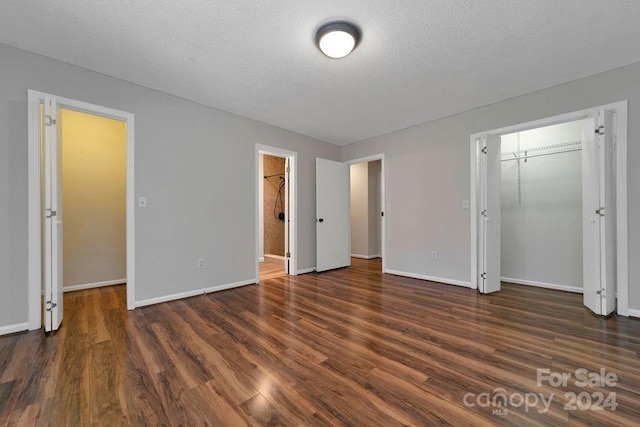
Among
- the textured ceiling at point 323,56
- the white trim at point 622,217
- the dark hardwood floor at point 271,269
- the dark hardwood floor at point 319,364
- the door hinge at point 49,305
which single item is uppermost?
the textured ceiling at point 323,56

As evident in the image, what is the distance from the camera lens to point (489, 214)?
3299 millimetres

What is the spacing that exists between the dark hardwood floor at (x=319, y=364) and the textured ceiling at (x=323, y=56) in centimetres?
244

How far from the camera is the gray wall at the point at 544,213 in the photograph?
3326 mm

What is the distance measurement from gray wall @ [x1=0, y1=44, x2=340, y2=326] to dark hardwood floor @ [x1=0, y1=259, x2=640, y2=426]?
48cm

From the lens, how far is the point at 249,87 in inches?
112

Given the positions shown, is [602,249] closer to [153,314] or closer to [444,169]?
[444,169]

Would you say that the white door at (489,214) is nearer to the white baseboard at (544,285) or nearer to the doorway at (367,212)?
the white baseboard at (544,285)

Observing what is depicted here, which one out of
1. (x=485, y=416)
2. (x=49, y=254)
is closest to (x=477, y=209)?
(x=485, y=416)

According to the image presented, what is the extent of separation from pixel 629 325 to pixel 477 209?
1.70m

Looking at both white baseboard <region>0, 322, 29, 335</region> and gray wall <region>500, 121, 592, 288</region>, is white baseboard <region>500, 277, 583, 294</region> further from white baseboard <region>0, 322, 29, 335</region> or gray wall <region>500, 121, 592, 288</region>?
white baseboard <region>0, 322, 29, 335</region>

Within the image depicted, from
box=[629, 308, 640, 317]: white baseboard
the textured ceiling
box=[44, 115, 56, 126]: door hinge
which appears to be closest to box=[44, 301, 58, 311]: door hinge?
box=[44, 115, 56, 126]: door hinge

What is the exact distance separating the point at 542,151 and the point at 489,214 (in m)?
1.29

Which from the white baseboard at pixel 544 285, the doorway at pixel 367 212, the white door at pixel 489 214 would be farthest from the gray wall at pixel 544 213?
the doorway at pixel 367 212

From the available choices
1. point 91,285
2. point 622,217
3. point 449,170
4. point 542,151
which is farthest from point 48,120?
point 542,151
